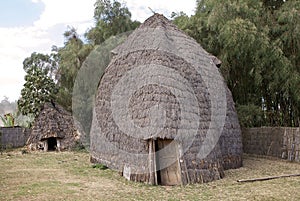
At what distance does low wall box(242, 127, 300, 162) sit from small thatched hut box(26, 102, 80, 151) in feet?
27.1

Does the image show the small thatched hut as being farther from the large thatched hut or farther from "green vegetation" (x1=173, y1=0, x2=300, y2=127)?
"green vegetation" (x1=173, y1=0, x2=300, y2=127)

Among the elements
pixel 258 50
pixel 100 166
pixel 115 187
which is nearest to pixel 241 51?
pixel 258 50

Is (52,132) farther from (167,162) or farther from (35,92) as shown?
(167,162)

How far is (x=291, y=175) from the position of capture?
988 cm

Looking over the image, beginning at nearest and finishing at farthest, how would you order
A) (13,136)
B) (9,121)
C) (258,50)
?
(258,50)
(13,136)
(9,121)

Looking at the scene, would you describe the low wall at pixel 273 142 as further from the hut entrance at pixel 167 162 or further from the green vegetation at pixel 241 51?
the hut entrance at pixel 167 162

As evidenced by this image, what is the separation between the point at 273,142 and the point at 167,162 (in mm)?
6154

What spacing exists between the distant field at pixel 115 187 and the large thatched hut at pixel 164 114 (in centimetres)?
48

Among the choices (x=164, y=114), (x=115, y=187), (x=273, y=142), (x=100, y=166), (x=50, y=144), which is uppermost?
(x=164, y=114)

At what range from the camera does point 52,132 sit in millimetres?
17797

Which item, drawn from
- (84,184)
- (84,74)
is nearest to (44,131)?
(84,74)

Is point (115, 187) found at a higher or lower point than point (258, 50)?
lower

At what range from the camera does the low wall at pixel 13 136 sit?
63.7ft

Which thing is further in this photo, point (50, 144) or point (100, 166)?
point (50, 144)
